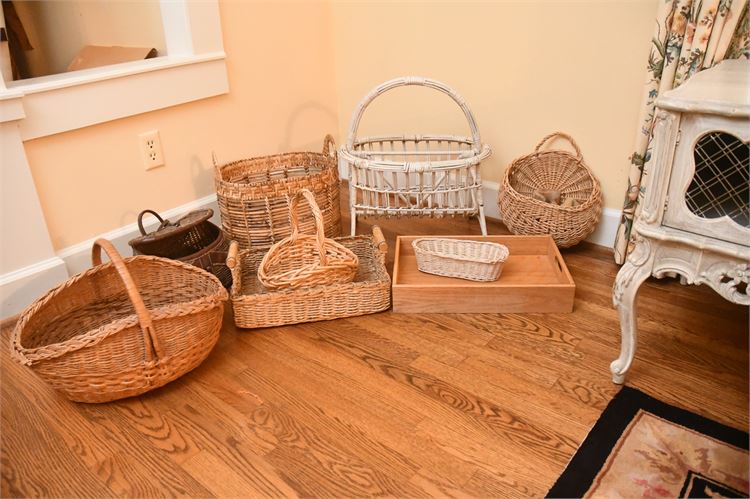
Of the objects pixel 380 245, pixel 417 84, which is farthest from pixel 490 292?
pixel 417 84

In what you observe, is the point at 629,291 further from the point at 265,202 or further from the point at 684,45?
the point at 265,202

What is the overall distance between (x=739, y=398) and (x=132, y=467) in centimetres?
141

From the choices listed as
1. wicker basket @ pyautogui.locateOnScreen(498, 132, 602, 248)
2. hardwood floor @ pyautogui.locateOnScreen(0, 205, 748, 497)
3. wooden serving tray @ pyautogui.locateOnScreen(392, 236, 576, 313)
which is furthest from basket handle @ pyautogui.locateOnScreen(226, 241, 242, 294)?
wicker basket @ pyautogui.locateOnScreen(498, 132, 602, 248)

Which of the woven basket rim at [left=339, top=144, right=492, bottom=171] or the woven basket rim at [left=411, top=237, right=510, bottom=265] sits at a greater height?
the woven basket rim at [left=339, top=144, right=492, bottom=171]

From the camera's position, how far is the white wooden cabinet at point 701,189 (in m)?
1.09

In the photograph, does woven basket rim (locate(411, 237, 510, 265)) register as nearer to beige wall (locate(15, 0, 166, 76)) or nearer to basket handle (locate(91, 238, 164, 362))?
basket handle (locate(91, 238, 164, 362))

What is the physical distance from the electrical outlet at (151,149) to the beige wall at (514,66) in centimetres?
98

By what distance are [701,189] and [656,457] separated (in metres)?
0.57

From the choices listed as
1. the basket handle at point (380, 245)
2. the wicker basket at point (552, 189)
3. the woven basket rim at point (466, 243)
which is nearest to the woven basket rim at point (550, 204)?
the wicker basket at point (552, 189)

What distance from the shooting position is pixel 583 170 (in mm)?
2066

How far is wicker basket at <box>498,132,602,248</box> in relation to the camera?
1.98 metres

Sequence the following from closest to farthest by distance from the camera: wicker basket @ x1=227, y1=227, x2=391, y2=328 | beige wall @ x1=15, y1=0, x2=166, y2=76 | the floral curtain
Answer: the floral curtain < wicker basket @ x1=227, y1=227, x2=391, y2=328 < beige wall @ x1=15, y1=0, x2=166, y2=76

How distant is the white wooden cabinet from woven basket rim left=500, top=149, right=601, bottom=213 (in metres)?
0.74

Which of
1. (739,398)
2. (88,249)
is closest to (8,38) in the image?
(88,249)
